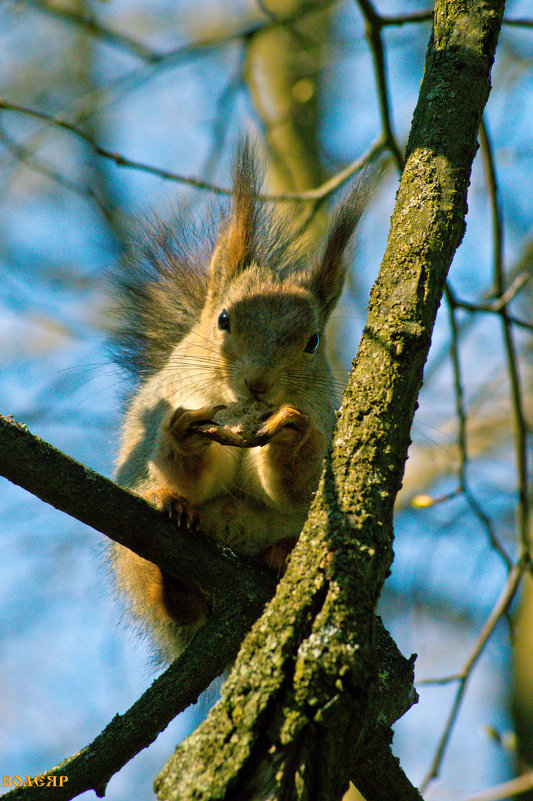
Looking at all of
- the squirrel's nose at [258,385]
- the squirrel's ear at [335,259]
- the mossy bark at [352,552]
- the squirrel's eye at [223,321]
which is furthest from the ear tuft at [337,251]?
the mossy bark at [352,552]

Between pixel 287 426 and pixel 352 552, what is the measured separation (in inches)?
37.8

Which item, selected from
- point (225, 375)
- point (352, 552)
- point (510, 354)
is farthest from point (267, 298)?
point (352, 552)

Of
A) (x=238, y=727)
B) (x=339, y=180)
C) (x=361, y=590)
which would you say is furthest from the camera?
(x=339, y=180)

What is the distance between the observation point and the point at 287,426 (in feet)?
8.07

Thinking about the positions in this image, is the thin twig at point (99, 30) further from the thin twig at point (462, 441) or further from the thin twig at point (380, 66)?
the thin twig at point (462, 441)

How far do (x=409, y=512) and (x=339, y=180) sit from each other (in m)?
3.16

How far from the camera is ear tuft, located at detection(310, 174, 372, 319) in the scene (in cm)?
311

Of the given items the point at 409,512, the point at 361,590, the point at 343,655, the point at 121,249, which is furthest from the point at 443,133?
the point at 409,512

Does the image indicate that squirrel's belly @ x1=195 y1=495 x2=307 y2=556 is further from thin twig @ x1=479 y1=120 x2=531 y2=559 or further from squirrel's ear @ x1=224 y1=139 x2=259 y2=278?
thin twig @ x1=479 y1=120 x2=531 y2=559

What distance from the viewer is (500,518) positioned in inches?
284

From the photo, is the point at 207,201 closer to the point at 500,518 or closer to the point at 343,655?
the point at 343,655

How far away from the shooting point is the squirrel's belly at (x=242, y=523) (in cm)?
289

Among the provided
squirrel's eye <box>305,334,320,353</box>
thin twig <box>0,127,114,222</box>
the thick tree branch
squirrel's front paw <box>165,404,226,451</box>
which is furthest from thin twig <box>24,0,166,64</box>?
the thick tree branch

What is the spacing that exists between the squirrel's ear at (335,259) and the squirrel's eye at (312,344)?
0.35m
